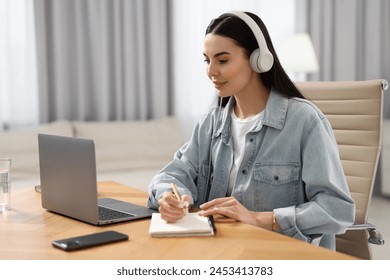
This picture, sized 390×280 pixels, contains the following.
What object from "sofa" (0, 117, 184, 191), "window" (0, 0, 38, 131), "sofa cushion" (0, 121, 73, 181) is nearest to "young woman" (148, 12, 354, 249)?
"sofa" (0, 117, 184, 191)

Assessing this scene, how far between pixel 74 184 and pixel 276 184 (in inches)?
21.5

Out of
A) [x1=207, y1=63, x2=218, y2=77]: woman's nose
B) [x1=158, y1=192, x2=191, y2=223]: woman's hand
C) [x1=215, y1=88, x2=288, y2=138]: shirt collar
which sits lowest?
[x1=158, y1=192, x2=191, y2=223]: woman's hand

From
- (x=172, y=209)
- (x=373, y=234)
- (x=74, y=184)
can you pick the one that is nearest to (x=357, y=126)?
(x=373, y=234)

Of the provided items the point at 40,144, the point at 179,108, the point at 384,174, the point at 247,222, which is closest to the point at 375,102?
the point at 247,222

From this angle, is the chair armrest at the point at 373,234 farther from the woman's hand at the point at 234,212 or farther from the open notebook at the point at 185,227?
the open notebook at the point at 185,227

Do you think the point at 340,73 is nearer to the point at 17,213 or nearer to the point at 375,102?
the point at 375,102

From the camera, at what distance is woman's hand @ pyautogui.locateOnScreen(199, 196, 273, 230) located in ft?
4.47

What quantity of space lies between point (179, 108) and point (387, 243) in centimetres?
166

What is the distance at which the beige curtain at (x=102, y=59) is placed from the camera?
364cm

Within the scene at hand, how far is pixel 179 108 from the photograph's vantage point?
13.3 ft

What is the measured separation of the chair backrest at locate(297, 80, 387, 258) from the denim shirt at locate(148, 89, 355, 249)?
1.47 feet

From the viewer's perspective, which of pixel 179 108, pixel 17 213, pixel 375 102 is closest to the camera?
pixel 17 213

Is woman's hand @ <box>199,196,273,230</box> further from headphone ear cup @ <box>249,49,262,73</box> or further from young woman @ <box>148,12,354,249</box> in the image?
headphone ear cup @ <box>249,49,262,73</box>

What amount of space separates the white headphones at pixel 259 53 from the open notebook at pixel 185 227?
477 millimetres
